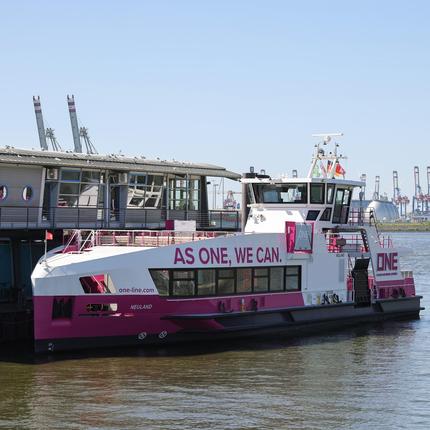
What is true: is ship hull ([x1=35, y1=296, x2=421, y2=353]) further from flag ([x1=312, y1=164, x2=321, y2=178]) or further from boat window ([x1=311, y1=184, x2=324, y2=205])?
flag ([x1=312, y1=164, x2=321, y2=178])

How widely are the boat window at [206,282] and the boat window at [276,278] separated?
2.59 m

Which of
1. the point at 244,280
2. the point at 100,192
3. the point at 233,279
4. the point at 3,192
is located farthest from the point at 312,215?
the point at 3,192

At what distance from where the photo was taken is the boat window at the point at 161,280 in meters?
28.5

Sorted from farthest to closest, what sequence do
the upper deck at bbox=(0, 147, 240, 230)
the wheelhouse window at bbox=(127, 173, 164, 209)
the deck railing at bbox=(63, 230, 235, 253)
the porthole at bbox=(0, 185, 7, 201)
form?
1. the wheelhouse window at bbox=(127, 173, 164, 209)
2. the upper deck at bbox=(0, 147, 240, 230)
3. the porthole at bbox=(0, 185, 7, 201)
4. the deck railing at bbox=(63, 230, 235, 253)

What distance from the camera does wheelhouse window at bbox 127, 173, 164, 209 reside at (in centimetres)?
3747

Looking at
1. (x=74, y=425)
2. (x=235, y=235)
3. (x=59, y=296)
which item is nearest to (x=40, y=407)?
(x=74, y=425)

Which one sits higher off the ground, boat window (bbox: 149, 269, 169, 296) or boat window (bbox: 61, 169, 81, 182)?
boat window (bbox: 61, 169, 81, 182)

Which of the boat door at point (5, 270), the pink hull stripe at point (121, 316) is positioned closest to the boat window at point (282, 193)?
the pink hull stripe at point (121, 316)

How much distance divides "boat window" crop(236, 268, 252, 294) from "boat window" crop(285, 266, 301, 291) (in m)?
1.71

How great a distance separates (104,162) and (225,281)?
28.1 feet

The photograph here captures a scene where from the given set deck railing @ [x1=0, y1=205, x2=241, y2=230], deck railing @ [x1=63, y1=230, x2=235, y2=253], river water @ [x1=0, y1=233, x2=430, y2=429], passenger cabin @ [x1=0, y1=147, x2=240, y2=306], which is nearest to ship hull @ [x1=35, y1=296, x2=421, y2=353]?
river water @ [x1=0, y1=233, x2=430, y2=429]

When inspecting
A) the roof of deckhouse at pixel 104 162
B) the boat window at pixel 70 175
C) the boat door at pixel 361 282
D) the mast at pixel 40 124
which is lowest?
the boat door at pixel 361 282

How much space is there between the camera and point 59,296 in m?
27.2

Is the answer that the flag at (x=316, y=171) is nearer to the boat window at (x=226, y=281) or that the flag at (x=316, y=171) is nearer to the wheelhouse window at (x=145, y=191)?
the wheelhouse window at (x=145, y=191)
